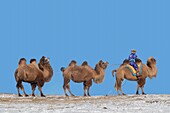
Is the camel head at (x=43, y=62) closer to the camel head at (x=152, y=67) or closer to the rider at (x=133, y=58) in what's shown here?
the rider at (x=133, y=58)

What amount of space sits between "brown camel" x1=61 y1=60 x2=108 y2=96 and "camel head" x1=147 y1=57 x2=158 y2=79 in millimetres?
2011

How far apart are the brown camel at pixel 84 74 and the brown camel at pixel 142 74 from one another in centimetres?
58

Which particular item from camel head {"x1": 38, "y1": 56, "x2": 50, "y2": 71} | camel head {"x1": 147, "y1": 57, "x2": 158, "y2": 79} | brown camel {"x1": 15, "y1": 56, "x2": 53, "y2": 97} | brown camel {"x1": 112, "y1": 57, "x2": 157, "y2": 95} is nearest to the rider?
brown camel {"x1": 112, "y1": 57, "x2": 157, "y2": 95}

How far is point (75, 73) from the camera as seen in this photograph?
17875mm

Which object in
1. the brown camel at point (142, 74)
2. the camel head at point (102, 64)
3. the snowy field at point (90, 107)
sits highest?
the camel head at point (102, 64)

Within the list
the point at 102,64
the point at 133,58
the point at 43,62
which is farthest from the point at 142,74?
the point at 43,62

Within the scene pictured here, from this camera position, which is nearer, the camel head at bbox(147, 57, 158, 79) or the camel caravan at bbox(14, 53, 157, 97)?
the camel caravan at bbox(14, 53, 157, 97)

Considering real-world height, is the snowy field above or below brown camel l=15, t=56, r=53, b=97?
below

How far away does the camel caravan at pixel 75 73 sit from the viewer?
1738 cm

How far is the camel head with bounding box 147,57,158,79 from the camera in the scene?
63.0ft

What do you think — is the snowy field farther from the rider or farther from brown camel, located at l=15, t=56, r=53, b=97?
the rider

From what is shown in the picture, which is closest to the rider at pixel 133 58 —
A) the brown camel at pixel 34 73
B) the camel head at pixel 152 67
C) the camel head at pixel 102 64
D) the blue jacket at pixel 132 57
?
the blue jacket at pixel 132 57

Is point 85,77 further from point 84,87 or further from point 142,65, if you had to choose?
point 142,65

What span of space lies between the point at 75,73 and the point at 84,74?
334 mm
